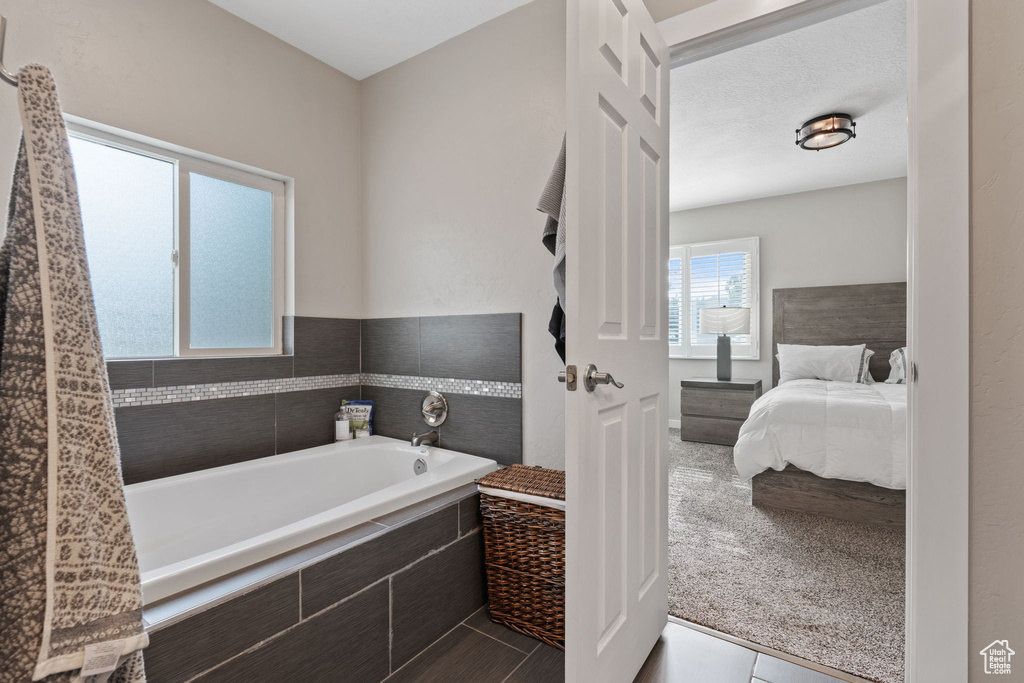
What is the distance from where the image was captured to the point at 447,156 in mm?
2459

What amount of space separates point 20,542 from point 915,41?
2.04 m

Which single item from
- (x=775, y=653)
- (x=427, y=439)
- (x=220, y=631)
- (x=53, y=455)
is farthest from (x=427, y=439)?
(x=53, y=455)

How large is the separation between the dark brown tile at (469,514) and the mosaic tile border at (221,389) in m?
1.23

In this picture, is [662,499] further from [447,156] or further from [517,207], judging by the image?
[447,156]

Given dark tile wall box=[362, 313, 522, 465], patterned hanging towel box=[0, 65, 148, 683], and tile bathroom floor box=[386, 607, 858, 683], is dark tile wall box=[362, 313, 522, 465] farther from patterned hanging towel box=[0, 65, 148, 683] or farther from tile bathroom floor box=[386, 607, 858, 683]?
patterned hanging towel box=[0, 65, 148, 683]

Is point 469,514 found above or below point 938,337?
below

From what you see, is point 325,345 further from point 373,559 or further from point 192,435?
point 373,559

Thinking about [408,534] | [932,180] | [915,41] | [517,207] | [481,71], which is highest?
[481,71]

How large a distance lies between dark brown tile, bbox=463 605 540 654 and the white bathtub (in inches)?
19.2

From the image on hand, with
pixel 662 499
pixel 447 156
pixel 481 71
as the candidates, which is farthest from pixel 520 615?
pixel 481 71

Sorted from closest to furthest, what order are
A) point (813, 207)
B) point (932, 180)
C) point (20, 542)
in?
point (20, 542) → point (932, 180) → point (813, 207)

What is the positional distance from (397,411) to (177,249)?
128cm

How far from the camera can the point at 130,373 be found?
6.30 ft

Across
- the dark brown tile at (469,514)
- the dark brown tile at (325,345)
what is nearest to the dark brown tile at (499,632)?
the dark brown tile at (469,514)
